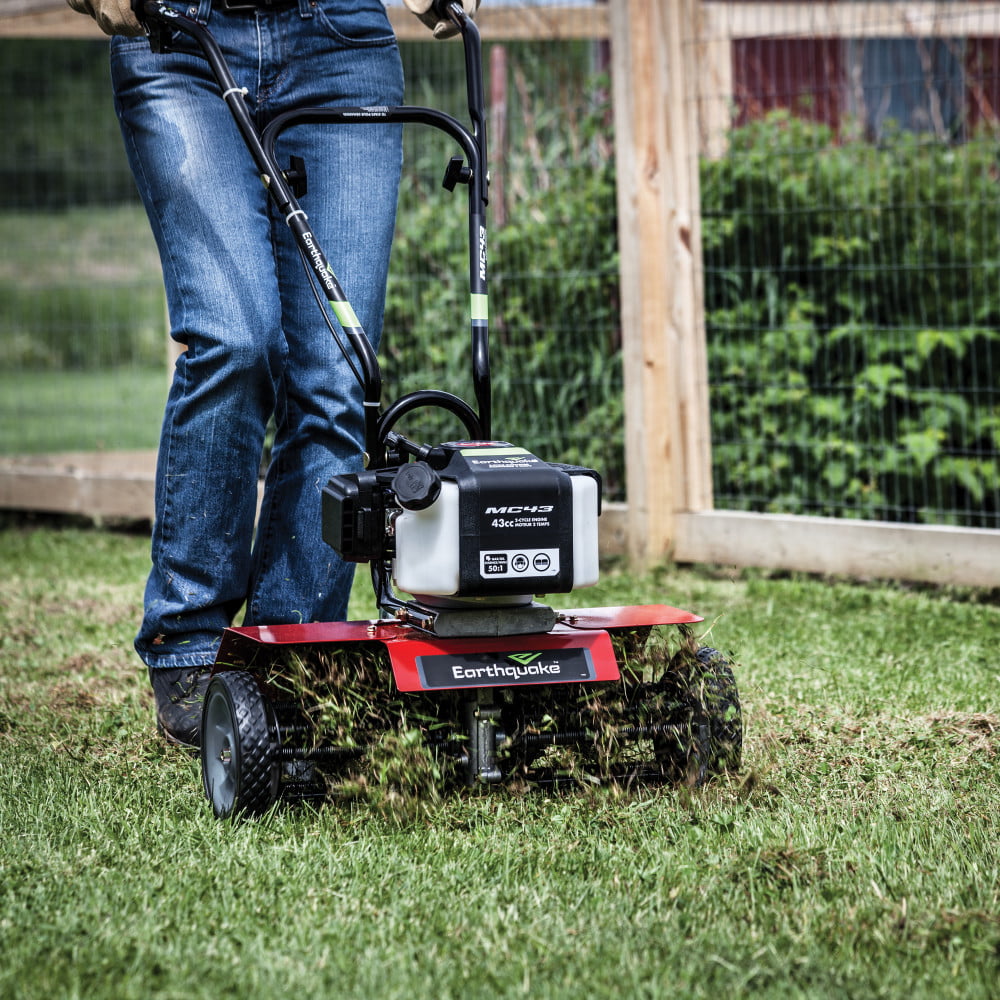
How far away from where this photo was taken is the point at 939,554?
4.21 meters

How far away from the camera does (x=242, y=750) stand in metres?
2.23

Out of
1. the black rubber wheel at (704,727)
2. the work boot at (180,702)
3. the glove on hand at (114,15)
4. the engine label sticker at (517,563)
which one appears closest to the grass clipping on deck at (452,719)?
the black rubber wheel at (704,727)

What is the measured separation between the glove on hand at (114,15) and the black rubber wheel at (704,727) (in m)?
1.45

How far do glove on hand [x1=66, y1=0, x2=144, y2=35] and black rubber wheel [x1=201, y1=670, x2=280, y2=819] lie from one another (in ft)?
3.74

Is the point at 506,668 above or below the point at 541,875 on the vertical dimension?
above

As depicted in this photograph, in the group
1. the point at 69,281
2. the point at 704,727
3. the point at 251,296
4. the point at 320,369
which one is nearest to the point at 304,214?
the point at 251,296

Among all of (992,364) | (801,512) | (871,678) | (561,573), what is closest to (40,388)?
(801,512)

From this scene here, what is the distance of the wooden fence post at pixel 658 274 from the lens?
4715mm

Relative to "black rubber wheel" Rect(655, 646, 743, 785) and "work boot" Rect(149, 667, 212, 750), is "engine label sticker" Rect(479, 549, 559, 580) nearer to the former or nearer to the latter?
"black rubber wheel" Rect(655, 646, 743, 785)

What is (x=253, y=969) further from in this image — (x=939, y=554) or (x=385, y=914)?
(x=939, y=554)

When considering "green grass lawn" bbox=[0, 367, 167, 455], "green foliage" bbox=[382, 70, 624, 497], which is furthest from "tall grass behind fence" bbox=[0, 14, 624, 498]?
"green grass lawn" bbox=[0, 367, 167, 455]

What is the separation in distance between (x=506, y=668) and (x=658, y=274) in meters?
2.67

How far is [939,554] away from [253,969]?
9.60ft

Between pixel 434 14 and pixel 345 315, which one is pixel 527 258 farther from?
pixel 345 315
